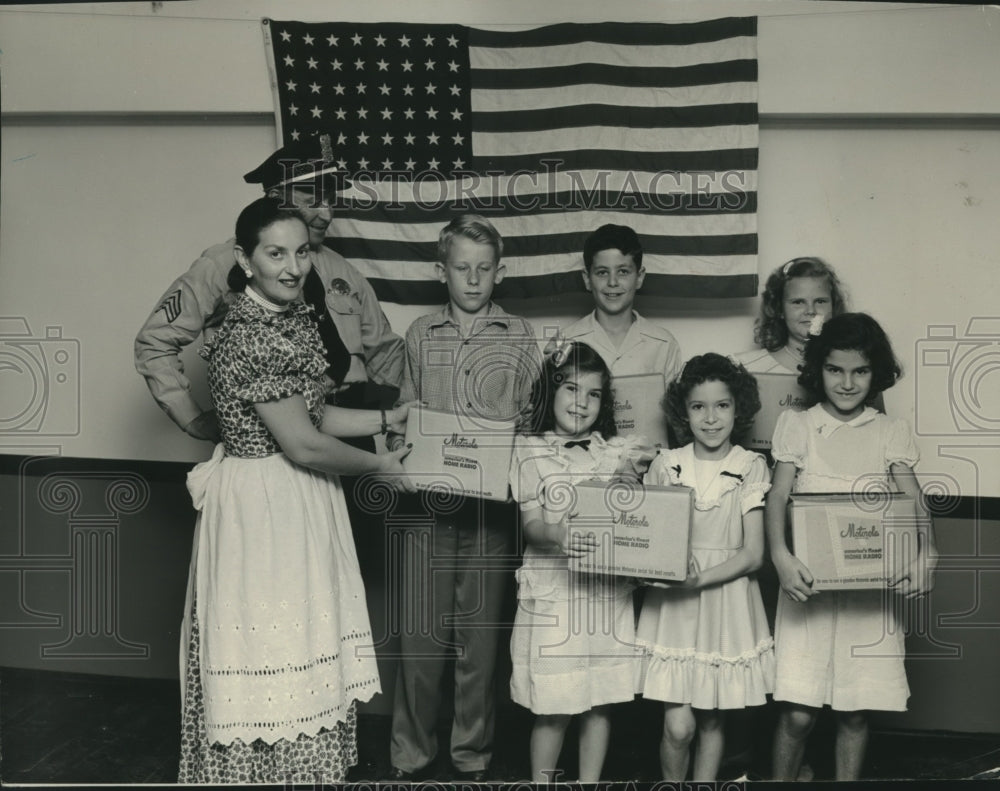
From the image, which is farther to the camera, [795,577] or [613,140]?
[613,140]

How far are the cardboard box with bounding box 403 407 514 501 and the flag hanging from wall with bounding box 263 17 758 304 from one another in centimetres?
114

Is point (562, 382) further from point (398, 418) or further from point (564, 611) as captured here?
point (564, 611)

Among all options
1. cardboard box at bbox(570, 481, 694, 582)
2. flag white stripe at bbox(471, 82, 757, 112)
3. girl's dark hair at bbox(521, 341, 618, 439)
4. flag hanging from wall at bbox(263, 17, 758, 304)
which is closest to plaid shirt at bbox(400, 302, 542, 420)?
girl's dark hair at bbox(521, 341, 618, 439)

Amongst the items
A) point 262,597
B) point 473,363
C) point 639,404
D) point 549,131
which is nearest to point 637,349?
point 639,404

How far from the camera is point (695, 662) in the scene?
11.6 feet

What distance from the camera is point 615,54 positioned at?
14.6 feet

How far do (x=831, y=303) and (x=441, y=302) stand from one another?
1724 mm

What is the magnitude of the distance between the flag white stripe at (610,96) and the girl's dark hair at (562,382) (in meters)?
1.32

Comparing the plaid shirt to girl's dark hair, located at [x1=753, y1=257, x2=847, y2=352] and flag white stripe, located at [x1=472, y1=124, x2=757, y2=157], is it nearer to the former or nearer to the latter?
flag white stripe, located at [x1=472, y1=124, x2=757, y2=157]

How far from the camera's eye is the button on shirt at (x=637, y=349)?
415cm

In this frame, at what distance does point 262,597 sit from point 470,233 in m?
1.60

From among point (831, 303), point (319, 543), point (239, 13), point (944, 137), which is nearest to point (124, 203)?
point (239, 13)

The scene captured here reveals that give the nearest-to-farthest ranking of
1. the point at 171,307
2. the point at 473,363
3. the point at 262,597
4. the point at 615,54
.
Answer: the point at 262,597
the point at 171,307
the point at 473,363
the point at 615,54

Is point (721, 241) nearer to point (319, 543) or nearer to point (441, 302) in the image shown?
point (441, 302)
